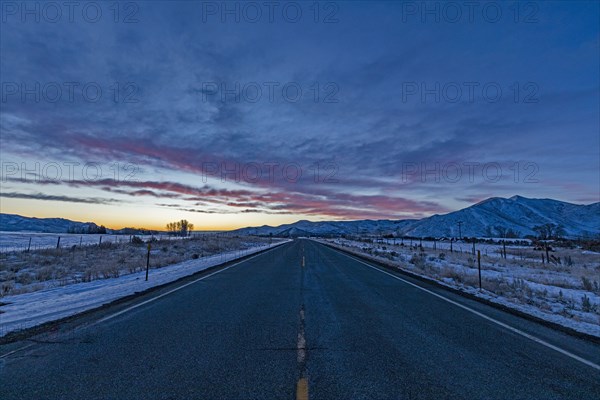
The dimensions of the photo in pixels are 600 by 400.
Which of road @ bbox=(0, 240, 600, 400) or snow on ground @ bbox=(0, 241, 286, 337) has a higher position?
road @ bbox=(0, 240, 600, 400)

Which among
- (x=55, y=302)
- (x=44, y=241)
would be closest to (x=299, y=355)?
(x=55, y=302)

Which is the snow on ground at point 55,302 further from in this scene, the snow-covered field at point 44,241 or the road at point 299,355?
the snow-covered field at point 44,241

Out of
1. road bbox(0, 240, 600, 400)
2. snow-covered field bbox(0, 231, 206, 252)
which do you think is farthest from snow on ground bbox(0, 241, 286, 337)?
snow-covered field bbox(0, 231, 206, 252)

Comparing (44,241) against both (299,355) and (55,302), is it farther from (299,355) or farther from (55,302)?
(299,355)

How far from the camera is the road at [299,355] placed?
3.95 meters

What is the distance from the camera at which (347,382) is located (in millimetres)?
4129

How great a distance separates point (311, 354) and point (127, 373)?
253 cm

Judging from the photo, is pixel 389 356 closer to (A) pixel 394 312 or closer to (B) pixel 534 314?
(A) pixel 394 312

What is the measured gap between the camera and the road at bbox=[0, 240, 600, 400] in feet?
13.0

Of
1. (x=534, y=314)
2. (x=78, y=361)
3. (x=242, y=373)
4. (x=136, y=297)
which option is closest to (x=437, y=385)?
(x=242, y=373)

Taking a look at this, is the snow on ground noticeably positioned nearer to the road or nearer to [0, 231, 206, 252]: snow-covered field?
the road

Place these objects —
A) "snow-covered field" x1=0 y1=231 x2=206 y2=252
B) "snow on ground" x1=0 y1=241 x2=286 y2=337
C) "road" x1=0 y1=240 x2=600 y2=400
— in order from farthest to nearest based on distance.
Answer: "snow-covered field" x1=0 y1=231 x2=206 y2=252 < "snow on ground" x1=0 y1=241 x2=286 y2=337 < "road" x1=0 y1=240 x2=600 y2=400

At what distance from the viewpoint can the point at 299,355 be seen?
16.6 feet

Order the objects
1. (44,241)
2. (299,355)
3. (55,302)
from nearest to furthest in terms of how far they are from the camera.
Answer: (299,355)
(55,302)
(44,241)
